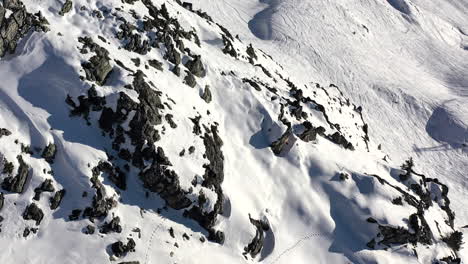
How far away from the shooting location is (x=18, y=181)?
21750 millimetres

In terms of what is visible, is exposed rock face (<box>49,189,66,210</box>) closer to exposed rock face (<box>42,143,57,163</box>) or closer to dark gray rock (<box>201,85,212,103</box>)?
exposed rock face (<box>42,143,57,163</box>)

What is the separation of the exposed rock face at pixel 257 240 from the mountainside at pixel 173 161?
3.0 inches

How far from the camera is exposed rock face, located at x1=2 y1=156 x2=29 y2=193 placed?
21.7 m

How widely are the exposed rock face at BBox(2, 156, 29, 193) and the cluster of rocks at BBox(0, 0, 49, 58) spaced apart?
23.5ft

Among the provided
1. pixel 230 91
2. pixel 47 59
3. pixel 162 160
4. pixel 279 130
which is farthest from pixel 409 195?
pixel 47 59

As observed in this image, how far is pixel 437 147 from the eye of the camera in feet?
147

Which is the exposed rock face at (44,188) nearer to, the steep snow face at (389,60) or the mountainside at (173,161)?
the mountainside at (173,161)

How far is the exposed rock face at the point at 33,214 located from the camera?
2152 centimetres

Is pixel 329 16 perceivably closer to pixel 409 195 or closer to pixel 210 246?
pixel 409 195

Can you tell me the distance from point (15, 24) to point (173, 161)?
1174cm

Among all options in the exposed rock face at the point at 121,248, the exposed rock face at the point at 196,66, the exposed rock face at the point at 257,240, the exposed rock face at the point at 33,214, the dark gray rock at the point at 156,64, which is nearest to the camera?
the exposed rock face at the point at 33,214

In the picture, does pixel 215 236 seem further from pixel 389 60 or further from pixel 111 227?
pixel 389 60

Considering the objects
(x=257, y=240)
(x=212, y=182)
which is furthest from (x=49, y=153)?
(x=257, y=240)

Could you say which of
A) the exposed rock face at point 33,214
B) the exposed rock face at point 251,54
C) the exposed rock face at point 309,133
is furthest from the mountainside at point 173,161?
the exposed rock face at point 251,54
